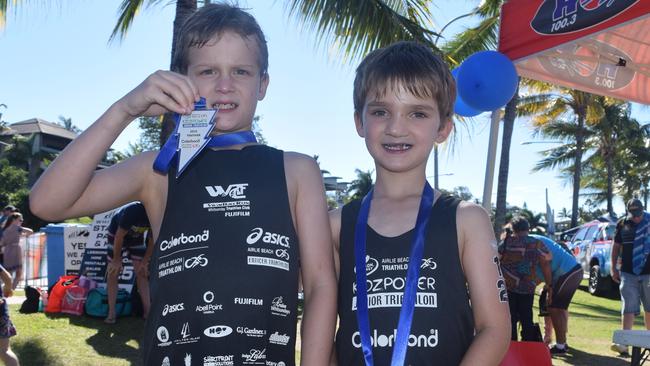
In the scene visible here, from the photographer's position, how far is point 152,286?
1.68 meters

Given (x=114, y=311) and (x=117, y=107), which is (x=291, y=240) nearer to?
(x=117, y=107)

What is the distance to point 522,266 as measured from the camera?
7.61 metres

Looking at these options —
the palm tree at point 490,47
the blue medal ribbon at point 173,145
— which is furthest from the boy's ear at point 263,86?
the palm tree at point 490,47

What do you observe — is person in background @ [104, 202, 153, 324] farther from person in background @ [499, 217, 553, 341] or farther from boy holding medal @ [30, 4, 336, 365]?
boy holding medal @ [30, 4, 336, 365]

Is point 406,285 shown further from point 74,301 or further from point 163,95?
point 74,301

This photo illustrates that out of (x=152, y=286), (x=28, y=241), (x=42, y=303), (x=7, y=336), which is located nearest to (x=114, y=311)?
(x=42, y=303)

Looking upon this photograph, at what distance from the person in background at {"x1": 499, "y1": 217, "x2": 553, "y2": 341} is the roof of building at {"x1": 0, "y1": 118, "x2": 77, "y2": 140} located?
49012mm

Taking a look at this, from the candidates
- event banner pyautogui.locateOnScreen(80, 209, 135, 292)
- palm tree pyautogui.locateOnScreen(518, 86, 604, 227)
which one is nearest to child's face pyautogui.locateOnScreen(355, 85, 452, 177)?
event banner pyautogui.locateOnScreen(80, 209, 135, 292)

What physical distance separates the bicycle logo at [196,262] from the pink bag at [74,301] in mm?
7735

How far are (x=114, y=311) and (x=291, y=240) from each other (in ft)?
23.3

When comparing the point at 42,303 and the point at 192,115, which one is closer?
the point at 192,115

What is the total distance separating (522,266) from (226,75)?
21.8 ft

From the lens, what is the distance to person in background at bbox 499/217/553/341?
24.4ft

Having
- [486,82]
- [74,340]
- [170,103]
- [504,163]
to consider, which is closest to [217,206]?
[170,103]
